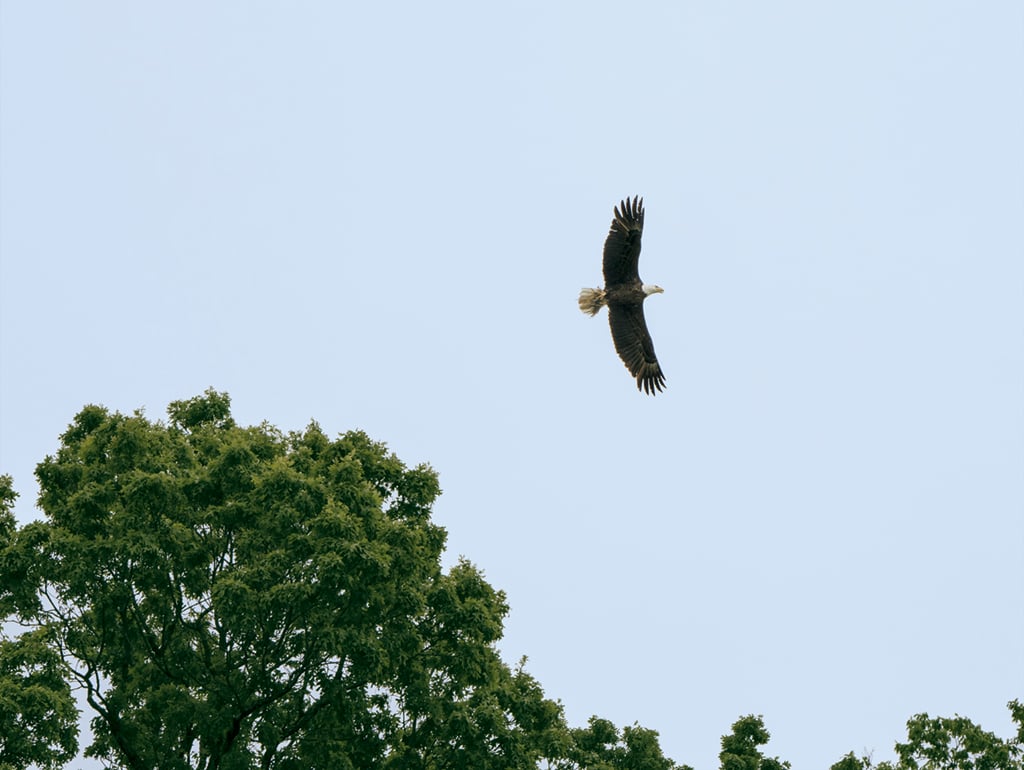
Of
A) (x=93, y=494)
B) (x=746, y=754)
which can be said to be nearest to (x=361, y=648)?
(x=93, y=494)

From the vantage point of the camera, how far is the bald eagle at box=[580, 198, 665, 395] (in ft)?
102

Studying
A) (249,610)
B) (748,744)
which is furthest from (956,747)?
(249,610)

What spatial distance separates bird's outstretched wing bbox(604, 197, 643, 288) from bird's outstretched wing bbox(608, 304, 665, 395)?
1.41 m

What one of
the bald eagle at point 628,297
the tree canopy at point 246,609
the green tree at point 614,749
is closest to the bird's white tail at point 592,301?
the bald eagle at point 628,297

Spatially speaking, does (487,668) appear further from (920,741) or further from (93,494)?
(920,741)

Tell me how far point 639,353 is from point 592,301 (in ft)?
6.91

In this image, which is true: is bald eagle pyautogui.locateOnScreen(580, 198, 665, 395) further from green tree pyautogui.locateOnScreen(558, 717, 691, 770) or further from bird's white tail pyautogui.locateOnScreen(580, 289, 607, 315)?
green tree pyautogui.locateOnScreen(558, 717, 691, 770)

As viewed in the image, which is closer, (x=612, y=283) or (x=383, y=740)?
(x=383, y=740)

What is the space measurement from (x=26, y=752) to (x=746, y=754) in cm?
1716

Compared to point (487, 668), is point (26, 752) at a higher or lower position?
lower

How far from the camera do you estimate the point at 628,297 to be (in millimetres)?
32156

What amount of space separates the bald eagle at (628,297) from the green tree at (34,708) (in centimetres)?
1318

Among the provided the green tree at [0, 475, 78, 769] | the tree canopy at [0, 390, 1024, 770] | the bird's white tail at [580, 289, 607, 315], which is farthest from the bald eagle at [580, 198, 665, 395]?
the green tree at [0, 475, 78, 769]

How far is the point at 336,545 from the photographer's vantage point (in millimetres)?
27422
